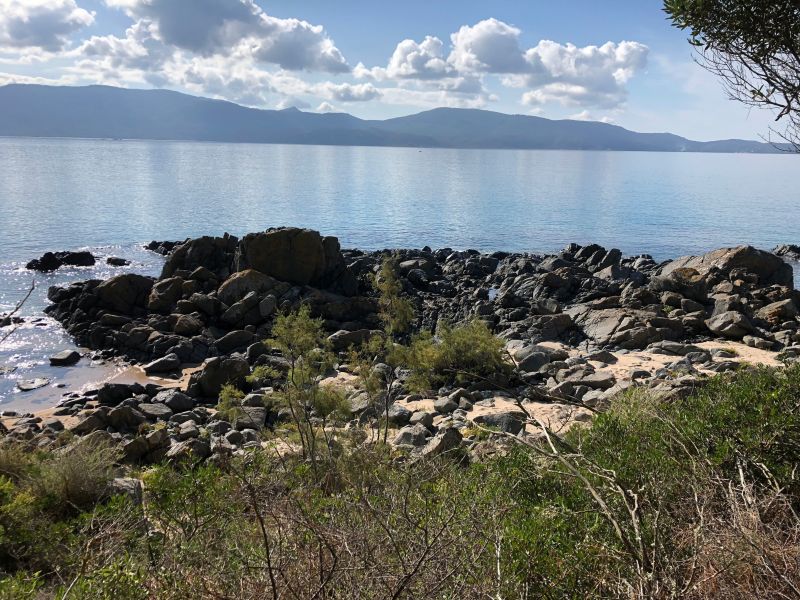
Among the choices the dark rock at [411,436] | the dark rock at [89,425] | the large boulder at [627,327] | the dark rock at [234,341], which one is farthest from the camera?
the dark rock at [234,341]

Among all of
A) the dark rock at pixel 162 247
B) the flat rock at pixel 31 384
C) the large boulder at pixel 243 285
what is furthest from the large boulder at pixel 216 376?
the dark rock at pixel 162 247

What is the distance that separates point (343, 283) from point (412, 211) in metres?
37.7

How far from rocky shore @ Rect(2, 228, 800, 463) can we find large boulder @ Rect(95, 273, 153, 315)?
0.07 m

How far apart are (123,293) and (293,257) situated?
291 inches

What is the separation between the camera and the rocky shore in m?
14.8

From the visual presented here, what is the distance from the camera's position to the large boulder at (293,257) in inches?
1145

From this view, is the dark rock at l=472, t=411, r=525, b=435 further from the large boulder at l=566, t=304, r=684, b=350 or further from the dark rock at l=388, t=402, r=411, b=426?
the large boulder at l=566, t=304, r=684, b=350

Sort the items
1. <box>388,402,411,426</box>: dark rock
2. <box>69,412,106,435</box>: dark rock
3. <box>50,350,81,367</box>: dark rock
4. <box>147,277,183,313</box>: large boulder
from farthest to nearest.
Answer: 1. <box>147,277,183,313</box>: large boulder
2. <box>50,350,81,367</box>: dark rock
3. <box>69,412,106,435</box>: dark rock
4. <box>388,402,411,426</box>: dark rock

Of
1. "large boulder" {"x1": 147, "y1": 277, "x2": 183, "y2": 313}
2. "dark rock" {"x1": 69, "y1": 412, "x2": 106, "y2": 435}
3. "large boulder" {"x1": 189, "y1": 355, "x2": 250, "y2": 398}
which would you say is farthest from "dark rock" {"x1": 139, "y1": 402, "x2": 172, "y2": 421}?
"large boulder" {"x1": 147, "y1": 277, "x2": 183, "y2": 313}

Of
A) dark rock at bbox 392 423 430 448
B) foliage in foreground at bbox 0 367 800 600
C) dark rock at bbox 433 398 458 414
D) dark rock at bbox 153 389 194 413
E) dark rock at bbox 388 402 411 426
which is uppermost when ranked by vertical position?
foliage in foreground at bbox 0 367 800 600

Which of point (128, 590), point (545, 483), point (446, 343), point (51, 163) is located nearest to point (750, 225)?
point (446, 343)

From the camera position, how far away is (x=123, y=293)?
1065 inches

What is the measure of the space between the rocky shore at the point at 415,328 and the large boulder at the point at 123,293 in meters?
0.07

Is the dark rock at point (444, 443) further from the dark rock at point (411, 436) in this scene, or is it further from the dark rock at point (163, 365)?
the dark rock at point (163, 365)
